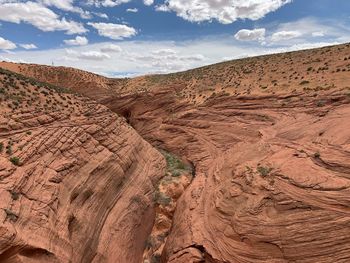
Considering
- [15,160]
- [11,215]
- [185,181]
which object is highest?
[15,160]

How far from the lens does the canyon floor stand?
13.1 meters

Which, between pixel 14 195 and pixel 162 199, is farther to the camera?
pixel 162 199

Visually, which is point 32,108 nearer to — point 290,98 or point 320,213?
point 320,213

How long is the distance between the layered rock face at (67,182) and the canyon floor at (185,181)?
2.1 inches

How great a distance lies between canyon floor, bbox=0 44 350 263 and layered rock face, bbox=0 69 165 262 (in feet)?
0.18

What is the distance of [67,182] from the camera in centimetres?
1534

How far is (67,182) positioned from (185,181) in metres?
9.76

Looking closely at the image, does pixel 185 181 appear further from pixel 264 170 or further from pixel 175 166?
pixel 264 170

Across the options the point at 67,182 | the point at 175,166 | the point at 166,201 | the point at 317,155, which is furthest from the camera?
the point at 175,166

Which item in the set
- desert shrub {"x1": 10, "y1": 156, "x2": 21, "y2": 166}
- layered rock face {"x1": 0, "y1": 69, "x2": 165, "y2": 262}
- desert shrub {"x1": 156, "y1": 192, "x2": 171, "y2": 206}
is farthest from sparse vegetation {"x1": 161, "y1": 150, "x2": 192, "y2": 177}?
desert shrub {"x1": 10, "y1": 156, "x2": 21, "y2": 166}

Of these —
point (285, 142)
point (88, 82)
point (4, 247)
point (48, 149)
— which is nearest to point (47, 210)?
point (4, 247)

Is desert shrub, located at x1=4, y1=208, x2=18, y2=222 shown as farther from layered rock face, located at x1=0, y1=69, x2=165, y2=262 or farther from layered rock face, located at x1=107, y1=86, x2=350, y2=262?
layered rock face, located at x1=107, y1=86, x2=350, y2=262

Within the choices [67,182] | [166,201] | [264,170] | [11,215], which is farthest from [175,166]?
[11,215]

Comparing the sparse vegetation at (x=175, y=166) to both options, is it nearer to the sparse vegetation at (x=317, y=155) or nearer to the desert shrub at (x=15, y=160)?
the sparse vegetation at (x=317, y=155)
